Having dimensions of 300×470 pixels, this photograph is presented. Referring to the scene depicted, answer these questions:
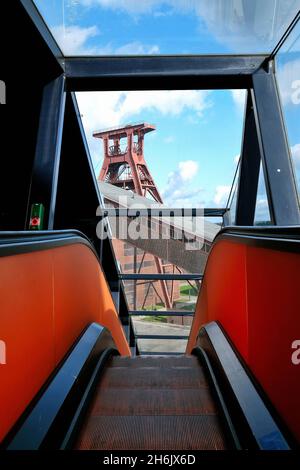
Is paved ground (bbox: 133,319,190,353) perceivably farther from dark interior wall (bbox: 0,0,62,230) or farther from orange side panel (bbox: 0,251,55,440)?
orange side panel (bbox: 0,251,55,440)

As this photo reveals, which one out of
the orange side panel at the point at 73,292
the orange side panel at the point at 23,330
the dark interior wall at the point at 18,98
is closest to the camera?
the orange side panel at the point at 23,330

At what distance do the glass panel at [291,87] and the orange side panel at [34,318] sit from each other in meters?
2.67

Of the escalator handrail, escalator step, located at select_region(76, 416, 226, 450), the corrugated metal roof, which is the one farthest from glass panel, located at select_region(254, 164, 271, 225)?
escalator step, located at select_region(76, 416, 226, 450)

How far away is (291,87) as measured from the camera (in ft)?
12.5

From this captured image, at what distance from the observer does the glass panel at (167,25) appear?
3723 mm

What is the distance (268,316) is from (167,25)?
11.8 ft

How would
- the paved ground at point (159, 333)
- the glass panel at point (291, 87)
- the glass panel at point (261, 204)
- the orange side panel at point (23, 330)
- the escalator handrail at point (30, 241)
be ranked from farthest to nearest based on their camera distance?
the paved ground at point (159, 333) < the glass panel at point (261, 204) < the glass panel at point (291, 87) < the escalator handrail at point (30, 241) < the orange side panel at point (23, 330)

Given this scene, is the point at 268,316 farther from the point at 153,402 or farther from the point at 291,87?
the point at 291,87

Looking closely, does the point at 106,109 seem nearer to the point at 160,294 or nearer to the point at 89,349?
the point at 89,349

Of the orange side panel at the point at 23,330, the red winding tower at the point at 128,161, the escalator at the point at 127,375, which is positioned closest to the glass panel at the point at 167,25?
the red winding tower at the point at 128,161

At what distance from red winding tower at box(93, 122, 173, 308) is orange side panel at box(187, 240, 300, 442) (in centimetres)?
463

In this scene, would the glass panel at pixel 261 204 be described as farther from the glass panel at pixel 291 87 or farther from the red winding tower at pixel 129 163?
the red winding tower at pixel 129 163

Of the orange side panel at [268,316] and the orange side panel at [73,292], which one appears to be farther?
the orange side panel at [73,292]

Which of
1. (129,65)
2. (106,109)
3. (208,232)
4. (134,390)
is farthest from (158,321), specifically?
(134,390)
